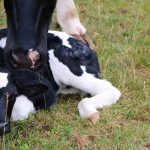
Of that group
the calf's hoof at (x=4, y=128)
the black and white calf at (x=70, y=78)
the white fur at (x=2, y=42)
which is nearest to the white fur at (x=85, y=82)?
the black and white calf at (x=70, y=78)

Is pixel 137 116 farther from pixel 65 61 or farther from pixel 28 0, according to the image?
pixel 28 0

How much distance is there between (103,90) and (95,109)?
23 cm

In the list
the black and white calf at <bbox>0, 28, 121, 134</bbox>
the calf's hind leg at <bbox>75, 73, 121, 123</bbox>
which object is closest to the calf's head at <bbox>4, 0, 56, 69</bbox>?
the black and white calf at <bbox>0, 28, 121, 134</bbox>

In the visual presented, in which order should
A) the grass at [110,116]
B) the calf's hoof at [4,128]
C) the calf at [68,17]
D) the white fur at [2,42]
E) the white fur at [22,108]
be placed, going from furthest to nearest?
1. the calf at [68,17]
2. the white fur at [2,42]
3. the white fur at [22,108]
4. the grass at [110,116]
5. the calf's hoof at [4,128]

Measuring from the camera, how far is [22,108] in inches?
135

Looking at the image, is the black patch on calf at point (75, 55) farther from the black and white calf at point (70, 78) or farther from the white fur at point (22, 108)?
the white fur at point (22, 108)

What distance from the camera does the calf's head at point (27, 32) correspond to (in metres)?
3.07

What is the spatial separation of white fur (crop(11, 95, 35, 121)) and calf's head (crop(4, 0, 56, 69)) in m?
0.37

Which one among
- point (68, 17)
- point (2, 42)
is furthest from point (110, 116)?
point (68, 17)

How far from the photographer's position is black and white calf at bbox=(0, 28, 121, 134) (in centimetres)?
350

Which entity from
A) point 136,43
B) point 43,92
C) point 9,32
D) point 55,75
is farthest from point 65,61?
point 136,43

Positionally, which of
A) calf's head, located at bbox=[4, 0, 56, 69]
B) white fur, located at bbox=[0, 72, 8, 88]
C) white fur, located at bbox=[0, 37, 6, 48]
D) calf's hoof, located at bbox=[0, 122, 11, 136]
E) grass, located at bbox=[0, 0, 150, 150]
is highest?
calf's head, located at bbox=[4, 0, 56, 69]

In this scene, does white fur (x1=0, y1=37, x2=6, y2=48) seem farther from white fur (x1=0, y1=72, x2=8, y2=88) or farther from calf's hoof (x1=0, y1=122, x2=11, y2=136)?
calf's hoof (x1=0, y1=122, x2=11, y2=136)

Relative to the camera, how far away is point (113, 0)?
255 inches
